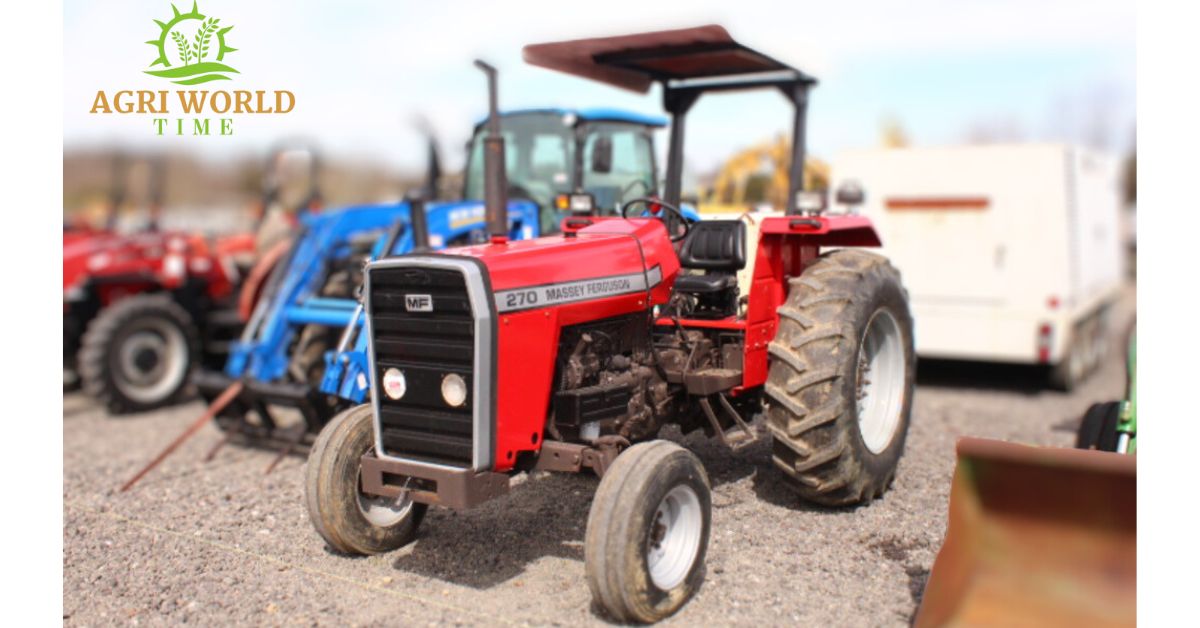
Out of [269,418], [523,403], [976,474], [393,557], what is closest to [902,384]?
[976,474]

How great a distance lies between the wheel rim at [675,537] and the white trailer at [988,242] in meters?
5.51

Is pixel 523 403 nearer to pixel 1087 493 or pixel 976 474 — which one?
pixel 976 474

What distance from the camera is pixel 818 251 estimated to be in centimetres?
561

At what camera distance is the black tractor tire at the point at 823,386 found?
4.43 m

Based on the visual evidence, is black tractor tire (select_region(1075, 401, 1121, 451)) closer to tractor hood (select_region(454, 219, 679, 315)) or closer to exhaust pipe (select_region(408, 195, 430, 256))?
tractor hood (select_region(454, 219, 679, 315))

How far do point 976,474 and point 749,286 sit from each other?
1.59m

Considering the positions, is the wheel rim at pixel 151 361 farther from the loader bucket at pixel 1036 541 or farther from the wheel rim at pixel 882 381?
the loader bucket at pixel 1036 541

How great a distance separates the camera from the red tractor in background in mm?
8305

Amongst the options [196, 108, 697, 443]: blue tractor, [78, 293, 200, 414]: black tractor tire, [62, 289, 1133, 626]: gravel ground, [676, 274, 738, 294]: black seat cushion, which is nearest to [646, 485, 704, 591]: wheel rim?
[62, 289, 1133, 626]: gravel ground

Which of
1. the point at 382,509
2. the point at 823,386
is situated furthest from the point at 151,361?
the point at 823,386

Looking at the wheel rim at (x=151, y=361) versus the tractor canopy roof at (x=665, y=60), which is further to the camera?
the wheel rim at (x=151, y=361)

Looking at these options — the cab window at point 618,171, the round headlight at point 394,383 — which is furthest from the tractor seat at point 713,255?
the cab window at point 618,171

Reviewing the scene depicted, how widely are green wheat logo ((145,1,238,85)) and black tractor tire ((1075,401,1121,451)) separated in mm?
5033

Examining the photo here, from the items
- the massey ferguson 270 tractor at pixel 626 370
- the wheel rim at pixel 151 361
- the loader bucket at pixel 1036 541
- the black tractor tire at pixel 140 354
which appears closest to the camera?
the loader bucket at pixel 1036 541
